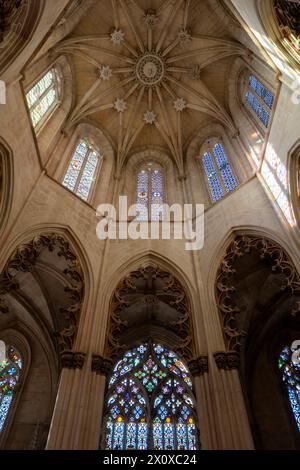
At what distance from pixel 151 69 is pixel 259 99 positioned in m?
4.98

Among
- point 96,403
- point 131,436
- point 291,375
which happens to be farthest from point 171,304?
point 291,375

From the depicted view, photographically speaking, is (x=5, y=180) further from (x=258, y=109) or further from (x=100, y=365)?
(x=258, y=109)

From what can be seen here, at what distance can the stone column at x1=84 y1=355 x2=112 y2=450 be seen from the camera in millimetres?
5895

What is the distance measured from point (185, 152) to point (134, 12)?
540cm

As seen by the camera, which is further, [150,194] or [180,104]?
[180,104]

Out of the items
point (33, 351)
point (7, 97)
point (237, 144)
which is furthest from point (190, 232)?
point (33, 351)

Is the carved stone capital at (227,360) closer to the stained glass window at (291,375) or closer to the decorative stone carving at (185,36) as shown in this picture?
the stained glass window at (291,375)

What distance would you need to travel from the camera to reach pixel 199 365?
6891 mm

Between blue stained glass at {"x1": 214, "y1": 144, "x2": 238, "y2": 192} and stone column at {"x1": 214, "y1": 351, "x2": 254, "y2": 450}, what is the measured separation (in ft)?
18.8

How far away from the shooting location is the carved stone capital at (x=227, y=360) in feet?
22.1

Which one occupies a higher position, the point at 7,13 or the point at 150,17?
the point at 150,17

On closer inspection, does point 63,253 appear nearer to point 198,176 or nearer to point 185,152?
point 198,176

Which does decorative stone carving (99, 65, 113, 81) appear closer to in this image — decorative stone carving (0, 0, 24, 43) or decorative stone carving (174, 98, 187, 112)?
decorative stone carving (174, 98, 187, 112)

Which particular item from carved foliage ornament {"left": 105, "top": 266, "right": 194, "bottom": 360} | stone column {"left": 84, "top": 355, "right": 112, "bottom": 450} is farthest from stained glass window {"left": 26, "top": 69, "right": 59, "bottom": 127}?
stone column {"left": 84, "top": 355, "right": 112, "bottom": 450}
